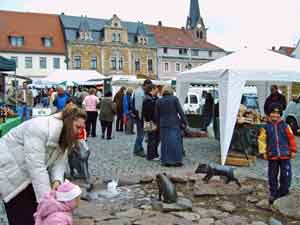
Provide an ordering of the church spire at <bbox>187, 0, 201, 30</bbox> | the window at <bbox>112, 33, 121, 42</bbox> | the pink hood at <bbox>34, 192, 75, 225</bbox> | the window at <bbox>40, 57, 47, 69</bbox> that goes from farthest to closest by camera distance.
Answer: the church spire at <bbox>187, 0, 201, 30</bbox>
the window at <bbox>112, 33, 121, 42</bbox>
the window at <bbox>40, 57, 47, 69</bbox>
the pink hood at <bbox>34, 192, 75, 225</bbox>

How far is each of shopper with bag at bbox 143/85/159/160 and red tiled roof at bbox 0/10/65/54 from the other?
46.1 meters

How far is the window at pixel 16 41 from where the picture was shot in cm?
5222

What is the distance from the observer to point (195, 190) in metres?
6.21

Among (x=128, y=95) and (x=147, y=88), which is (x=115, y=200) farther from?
(x=128, y=95)

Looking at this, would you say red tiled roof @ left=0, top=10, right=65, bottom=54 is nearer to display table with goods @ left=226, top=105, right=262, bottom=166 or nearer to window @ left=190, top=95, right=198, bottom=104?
window @ left=190, top=95, right=198, bottom=104

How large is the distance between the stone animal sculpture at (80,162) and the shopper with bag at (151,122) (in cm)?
240

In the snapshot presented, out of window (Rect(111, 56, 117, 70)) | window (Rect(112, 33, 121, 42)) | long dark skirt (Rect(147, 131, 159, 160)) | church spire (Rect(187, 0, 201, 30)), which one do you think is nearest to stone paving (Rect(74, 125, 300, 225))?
long dark skirt (Rect(147, 131, 159, 160))

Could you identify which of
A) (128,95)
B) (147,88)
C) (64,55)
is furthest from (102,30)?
(147,88)

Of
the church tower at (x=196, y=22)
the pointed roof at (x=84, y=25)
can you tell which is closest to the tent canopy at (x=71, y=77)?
the pointed roof at (x=84, y=25)

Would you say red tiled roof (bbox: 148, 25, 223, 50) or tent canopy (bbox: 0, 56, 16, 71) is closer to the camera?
tent canopy (bbox: 0, 56, 16, 71)

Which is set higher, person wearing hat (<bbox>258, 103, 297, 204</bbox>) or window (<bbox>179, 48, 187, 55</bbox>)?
window (<bbox>179, 48, 187, 55</bbox>)

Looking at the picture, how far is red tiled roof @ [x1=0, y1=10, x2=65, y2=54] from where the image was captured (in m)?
52.2

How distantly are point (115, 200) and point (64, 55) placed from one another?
50220 mm

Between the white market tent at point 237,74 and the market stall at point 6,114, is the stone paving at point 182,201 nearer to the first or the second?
the white market tent at point 237,74
